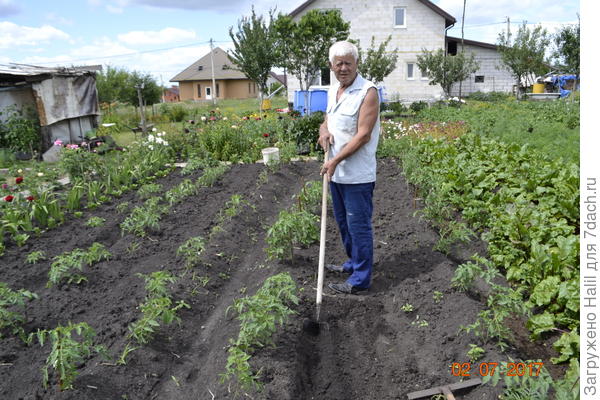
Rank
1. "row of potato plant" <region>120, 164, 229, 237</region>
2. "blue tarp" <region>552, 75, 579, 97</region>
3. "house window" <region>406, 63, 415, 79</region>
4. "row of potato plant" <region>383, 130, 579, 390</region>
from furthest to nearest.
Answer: "blue tarp" <region>552, 75, 579, 97</region>
"house window" <region>406, 63, 415, 79</region>
"row of potato plant" <region>120, 164, 229, 237</region>
"row of potato plant" <region>383, 130, 579, 390</region>

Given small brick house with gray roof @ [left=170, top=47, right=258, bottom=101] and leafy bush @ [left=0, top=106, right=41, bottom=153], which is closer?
leafy bush @ [left=0, top=106, right=41, bottom=153]

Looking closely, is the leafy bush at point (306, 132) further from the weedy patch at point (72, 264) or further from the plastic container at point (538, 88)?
the plastic container at point (538, 88)

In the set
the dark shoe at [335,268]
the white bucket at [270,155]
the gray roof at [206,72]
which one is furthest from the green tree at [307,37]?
the gray roof at [206,72]

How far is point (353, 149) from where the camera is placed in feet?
12.0

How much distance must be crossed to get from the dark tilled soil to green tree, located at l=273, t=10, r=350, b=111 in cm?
1545

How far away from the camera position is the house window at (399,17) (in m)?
28.3

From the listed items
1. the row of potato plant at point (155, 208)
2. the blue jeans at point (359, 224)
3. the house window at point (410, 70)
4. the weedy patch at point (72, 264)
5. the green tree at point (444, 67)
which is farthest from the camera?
the house window at point (410, 70)

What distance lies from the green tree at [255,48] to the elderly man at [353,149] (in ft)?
48.2

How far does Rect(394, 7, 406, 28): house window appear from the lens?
92.8 feet

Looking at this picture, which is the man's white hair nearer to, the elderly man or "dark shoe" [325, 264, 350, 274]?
the elderly man

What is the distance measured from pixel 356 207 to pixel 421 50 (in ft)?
88.4

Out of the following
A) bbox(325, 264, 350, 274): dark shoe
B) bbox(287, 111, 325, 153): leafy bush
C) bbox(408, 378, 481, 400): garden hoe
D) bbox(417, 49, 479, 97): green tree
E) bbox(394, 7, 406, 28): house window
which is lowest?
bbox(408, 378, 481, 400): garden hoe

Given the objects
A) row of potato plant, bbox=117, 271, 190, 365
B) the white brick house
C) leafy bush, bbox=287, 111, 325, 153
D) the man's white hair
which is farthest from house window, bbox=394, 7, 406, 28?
row of potato plant, bbox=117, 271, 190, 365
